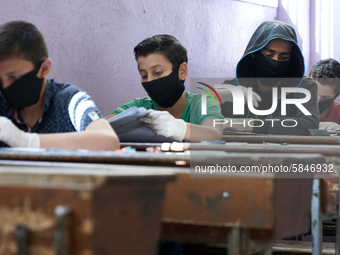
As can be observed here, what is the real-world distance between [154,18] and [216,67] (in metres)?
0.94

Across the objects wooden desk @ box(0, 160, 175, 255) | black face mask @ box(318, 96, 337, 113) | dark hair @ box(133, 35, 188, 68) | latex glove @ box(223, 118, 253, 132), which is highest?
dark hair @ box(133, 35, 188, 68)

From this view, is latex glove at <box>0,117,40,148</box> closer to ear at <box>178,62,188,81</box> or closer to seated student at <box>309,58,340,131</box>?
ear at <box>178,62,188,81</box>

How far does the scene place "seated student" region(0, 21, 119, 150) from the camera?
1.44m

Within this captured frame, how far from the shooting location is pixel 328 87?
385cm

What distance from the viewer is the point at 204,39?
13.7 ft

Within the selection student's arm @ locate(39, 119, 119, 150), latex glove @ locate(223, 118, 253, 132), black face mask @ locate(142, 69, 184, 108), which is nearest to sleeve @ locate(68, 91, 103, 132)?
student's arm @ locate(39, 119, 119, 150)

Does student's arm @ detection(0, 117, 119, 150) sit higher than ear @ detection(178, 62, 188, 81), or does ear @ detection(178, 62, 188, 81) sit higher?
ear @ detection(178, 62, 188, 81)

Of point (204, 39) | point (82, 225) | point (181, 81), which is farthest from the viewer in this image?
point (204, 39)

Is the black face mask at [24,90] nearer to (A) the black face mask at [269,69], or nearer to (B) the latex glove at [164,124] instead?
(B) the latex glove at [164,124]

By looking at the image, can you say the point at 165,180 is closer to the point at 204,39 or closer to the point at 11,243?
the point at 11,243

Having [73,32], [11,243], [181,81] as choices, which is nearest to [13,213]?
[11,243]

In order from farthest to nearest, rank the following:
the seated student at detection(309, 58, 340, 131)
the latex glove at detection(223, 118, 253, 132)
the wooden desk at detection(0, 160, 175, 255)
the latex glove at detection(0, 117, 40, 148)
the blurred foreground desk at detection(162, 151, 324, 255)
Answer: the seated student at detection(309, 58, 340, 131)
the latex glove at detection(223, 118, 253, 132)
the latex glove at detection(0, 117, 40, 148)
the blurred foreground desk at detection(162, 151, 324, 255)
the wooden desk at detection(0, 160, 175, 255)

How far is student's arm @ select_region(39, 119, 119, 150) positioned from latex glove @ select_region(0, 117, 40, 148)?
30mm

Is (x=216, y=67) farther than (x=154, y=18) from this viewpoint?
Yes
